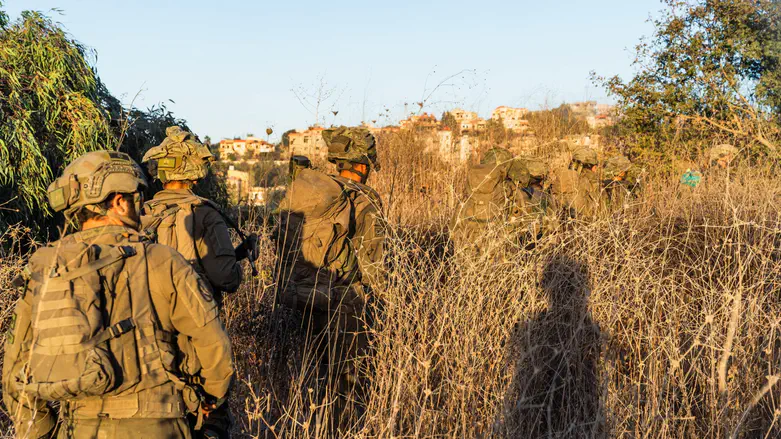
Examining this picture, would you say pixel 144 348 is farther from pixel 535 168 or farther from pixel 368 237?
pixel 535 168

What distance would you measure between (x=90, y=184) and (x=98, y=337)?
0.51 metres

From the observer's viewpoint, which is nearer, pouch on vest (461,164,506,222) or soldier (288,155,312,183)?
soldier (288,155,312,183)

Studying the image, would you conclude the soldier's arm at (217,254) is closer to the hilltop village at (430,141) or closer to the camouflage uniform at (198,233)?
the camouflage uniform at (198,233)

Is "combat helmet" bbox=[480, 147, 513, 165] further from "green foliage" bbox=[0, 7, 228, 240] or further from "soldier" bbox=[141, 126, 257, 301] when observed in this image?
"green foliage" bbox=[0, 7, 228, 240]

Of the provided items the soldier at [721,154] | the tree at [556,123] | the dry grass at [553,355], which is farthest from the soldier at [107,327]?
the tree at [556,123]

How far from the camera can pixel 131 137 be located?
806cm

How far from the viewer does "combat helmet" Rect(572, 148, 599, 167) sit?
25.3 feet

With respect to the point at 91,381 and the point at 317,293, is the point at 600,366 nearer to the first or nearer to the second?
the point at 317,293

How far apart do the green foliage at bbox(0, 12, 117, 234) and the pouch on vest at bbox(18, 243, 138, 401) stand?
4628 mm

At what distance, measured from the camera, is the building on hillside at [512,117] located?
10.3m

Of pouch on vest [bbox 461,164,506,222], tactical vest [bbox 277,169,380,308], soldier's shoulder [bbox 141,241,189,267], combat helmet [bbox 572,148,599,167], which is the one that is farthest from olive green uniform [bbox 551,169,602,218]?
soldier's shoulder [bbox 141,241,189,267]

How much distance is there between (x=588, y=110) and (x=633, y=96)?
146 centimetres

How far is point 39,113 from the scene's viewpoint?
6523 millimetres

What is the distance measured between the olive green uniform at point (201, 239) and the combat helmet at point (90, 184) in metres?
1.13
